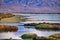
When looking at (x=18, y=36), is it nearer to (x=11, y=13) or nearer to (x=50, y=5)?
(x=11, y=13)

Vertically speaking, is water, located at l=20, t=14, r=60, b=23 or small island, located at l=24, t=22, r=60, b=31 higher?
water, located at l=20, t=14, r=60, b=23

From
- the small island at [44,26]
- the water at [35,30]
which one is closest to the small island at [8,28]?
the water at [35,30]

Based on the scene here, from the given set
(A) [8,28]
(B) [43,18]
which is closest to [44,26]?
(B) [43,18]

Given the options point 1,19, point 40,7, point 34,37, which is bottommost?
point 34,37

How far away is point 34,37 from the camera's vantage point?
2.33 meters

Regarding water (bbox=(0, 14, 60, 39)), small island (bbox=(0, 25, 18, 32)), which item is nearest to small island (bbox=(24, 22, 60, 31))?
water (bbox=(0, 14, 60, 39))

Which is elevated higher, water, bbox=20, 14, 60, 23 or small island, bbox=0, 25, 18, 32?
water, bbox=20, 14, 60, 23

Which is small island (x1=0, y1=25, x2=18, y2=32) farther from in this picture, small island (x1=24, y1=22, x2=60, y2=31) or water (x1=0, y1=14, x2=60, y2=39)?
small island (x1=24, y1=22, x2=60, y2=31)

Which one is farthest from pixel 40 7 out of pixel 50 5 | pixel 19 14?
pixel 19 14

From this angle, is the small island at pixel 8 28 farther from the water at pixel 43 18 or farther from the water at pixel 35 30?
the water at pixel 43 18

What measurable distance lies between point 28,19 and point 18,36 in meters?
0.29

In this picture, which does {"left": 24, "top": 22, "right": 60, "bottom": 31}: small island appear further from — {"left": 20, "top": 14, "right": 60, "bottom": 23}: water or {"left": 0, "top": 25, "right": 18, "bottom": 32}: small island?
{"left": 0, "top": 25, "right": 18, "bottom": 32}: small island

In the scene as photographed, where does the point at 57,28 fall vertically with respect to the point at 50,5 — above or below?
below

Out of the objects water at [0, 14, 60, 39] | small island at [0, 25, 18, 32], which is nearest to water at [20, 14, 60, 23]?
water at [0, 14, 60, 39]
